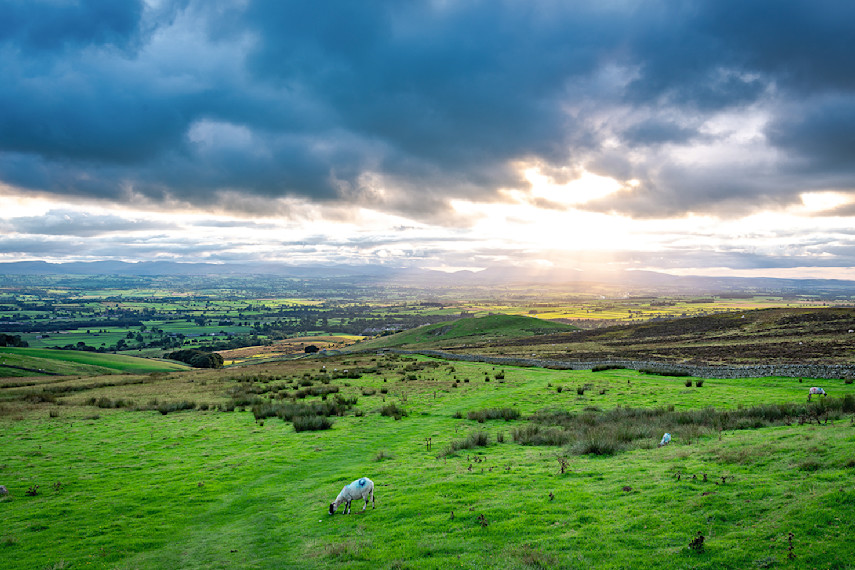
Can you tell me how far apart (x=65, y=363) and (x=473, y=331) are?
79476mm

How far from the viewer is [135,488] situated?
51.5 feet

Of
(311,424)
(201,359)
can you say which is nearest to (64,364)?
(201,359)


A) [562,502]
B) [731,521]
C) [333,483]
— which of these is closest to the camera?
[731,521]

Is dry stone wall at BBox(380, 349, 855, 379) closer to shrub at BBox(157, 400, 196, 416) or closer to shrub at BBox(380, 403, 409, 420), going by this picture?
shrub at BBox(380, 403, 409, 420)

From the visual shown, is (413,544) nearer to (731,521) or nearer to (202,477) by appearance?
(731,521)

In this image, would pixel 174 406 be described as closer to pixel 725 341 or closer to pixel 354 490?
pixel 354 490

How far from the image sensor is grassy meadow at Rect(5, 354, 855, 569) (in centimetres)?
908

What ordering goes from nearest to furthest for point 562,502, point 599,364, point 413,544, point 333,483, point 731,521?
point 731,521
point 413,544
point 562,502
point 333,483
point 599,364

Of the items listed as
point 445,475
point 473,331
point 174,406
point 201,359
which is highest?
point 445,475

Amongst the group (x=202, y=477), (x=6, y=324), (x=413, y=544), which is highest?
(x=413, y=544)

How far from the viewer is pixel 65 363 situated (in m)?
62.0

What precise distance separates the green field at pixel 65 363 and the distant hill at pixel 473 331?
149ft

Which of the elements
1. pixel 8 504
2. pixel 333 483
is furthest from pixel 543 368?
pixel 8 504

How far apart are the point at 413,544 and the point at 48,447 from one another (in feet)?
67.4
